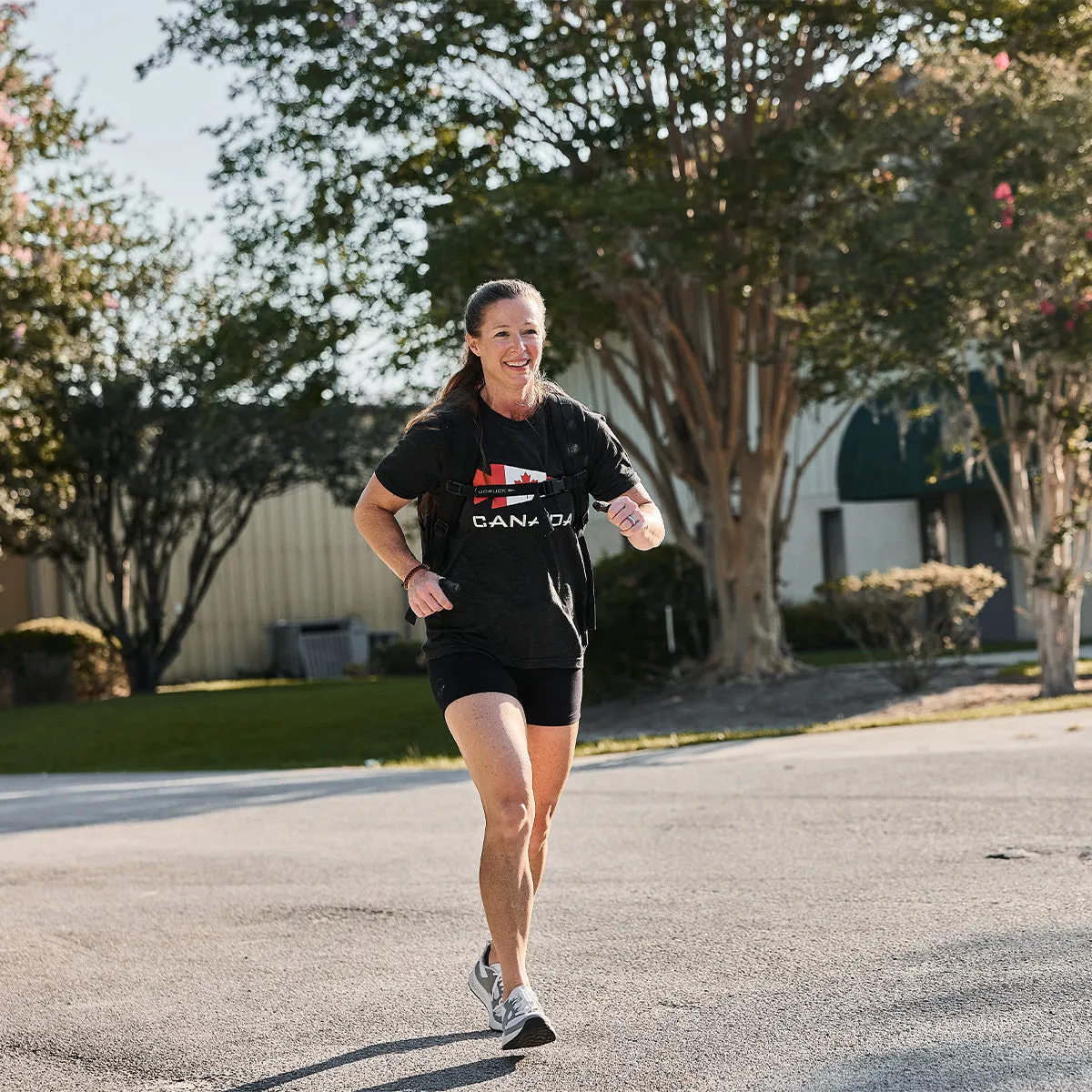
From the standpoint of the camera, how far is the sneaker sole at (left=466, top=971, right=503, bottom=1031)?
4609 mm

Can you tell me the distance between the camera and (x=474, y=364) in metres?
4.91

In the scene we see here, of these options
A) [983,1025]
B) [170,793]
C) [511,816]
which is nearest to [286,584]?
[170,793]

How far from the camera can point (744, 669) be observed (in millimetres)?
19766

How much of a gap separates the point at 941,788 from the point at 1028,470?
983 cm

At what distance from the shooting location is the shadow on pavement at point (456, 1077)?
4156mm

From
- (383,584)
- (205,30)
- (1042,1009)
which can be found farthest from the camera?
(383,584)

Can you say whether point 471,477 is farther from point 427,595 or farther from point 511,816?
point 511,816

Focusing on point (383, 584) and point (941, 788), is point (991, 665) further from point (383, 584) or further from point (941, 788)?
point (383, 584)

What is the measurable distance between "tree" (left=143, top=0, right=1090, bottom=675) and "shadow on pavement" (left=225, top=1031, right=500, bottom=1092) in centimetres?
1213

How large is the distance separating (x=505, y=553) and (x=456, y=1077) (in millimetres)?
1397

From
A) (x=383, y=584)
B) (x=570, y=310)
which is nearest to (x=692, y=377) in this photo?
(x=570, y=310)

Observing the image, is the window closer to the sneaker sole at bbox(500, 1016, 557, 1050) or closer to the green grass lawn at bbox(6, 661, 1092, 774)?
the green grass lawn at bbox(6, 661, 1092, 774)

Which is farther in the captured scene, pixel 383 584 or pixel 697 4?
pixel 383 584

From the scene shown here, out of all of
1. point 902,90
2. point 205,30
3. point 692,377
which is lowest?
point 692,377
